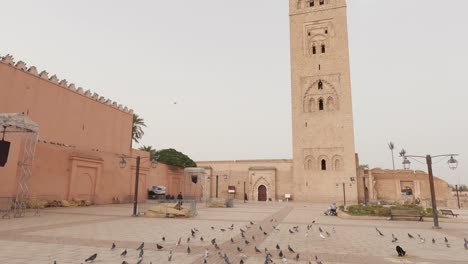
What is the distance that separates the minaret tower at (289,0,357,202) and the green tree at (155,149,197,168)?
13.1 m

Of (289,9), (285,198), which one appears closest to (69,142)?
(285,198)

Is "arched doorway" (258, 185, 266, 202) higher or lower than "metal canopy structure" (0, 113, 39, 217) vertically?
lower

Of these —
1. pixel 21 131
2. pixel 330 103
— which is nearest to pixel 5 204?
pixel 21 131

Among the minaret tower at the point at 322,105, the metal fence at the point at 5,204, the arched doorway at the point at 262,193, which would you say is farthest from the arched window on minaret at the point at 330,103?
the metal fence at the point at 5,204

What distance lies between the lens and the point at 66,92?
77.6 feet

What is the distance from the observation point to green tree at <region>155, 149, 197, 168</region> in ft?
121

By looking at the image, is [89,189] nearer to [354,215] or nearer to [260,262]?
[354,215]

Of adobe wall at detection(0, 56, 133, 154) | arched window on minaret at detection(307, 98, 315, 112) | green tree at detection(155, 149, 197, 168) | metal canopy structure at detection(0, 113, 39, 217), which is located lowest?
metal canopy structure at detection(0, 113, 39, 217)

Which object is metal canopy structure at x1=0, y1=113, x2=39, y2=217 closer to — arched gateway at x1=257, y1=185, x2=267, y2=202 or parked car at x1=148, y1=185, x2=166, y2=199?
parked car at x1=148, y1=185, x2=166, y2=199

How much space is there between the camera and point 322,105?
1492 inches

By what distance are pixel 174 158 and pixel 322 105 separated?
61.7 feet

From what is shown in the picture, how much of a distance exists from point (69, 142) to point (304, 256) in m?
21.7

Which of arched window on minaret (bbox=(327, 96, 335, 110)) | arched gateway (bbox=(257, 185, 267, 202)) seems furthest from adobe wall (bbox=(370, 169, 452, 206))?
arched gateway (bbox=(257, 185, 267, 202))

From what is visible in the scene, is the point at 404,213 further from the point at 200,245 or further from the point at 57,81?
the point at 57,81
